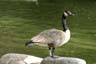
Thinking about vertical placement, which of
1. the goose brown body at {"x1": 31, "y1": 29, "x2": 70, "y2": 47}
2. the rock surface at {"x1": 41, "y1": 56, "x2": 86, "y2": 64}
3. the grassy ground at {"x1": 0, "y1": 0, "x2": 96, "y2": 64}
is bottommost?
the grassy ground at {"x1": 0, "y1": 0, "x2": 96, "y2": 64}

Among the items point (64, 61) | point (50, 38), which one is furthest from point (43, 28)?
point (64, 61)

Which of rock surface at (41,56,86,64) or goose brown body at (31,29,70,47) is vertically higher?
goose brown body at (31,29,70,47)

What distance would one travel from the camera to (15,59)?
32.7 ft

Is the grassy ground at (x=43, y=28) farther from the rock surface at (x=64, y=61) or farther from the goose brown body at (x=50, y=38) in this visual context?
the rock surface at (x=64, y=61)

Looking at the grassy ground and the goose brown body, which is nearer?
the goose brown body

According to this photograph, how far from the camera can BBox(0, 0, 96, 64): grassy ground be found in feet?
44.9

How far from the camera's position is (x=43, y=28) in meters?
18.1

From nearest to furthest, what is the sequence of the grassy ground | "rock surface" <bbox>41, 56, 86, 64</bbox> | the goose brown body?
"rock surface" <bbox>41, 56, 86, 64</bbox> < the goose brown body < the grassy ground

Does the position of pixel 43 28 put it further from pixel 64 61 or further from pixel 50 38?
pixel 64 61

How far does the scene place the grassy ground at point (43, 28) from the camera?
1367 cm

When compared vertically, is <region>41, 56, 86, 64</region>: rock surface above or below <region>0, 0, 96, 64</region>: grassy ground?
above

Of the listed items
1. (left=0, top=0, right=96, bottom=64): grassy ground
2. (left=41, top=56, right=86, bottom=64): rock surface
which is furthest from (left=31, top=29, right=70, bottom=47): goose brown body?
(left=0, top=0, right=96, bottom=64): grassy ground

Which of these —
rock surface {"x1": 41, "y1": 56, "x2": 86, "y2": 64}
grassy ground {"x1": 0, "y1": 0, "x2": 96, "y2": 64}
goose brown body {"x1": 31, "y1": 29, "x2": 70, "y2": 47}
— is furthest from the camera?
grassy ground {"x1": 0, "y1": 0, "x2": 96, "y2": 64}

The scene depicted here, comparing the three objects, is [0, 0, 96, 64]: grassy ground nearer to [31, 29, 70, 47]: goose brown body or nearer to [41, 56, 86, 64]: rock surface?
[31, 29, 70, 47]: goose brown body
